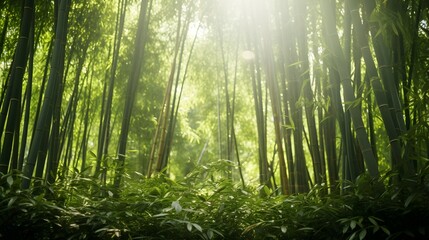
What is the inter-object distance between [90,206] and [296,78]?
1481mm

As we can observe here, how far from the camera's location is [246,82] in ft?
19.8

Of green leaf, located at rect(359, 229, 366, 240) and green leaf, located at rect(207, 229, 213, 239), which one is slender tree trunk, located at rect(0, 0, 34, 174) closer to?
green leaf, located at rect(207, 229, 213, 239)

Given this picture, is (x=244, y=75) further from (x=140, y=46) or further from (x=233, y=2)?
(x=140, y=46)

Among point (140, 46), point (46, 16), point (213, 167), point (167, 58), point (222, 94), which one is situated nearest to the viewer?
point (213, 167)

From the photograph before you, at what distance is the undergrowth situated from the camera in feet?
4.90

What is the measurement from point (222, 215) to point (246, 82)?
4349 mm

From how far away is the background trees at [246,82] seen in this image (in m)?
1.99

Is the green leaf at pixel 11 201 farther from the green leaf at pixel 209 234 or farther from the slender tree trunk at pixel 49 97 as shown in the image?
the green leaf at pixel 209 234

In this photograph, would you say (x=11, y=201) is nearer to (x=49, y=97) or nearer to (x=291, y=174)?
(x=49, y=97)

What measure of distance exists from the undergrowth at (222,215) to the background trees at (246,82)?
198 millimetres

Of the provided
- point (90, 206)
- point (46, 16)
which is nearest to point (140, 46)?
point (46, 16)

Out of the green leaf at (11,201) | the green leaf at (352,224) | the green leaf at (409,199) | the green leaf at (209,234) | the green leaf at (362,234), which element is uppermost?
the green leaf at (409,199)

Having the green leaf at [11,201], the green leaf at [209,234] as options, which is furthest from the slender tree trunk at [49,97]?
the green leaf at [209,234]

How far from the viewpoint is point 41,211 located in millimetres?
1655
